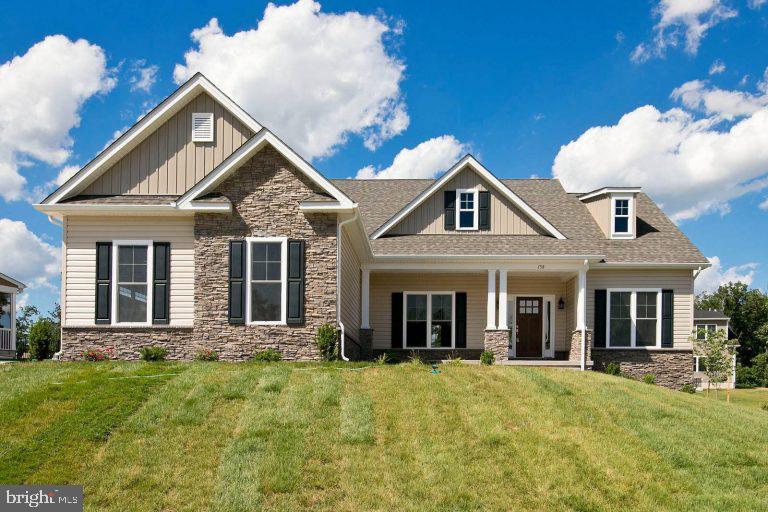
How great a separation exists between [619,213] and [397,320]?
8210 millimetres

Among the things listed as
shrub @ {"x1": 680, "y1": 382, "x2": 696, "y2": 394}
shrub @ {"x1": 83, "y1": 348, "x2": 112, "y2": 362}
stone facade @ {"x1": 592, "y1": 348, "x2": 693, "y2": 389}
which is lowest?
shrub @ {"x1": 680, "y1": 382, "x2": 696, "y2": 394}

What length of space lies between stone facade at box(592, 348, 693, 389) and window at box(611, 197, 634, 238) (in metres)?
3.92

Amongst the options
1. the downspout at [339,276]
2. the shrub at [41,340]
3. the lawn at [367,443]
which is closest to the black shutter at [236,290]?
the downspout at [339,276]

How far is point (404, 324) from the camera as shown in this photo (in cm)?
2167

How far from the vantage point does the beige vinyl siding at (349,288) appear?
660 inches

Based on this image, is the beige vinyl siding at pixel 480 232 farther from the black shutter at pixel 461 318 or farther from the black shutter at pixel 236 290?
the black shutter at pixel 236 290

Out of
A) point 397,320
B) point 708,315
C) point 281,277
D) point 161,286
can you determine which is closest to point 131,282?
point 161,286

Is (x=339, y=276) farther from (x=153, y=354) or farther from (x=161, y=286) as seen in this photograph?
(x=153, y=354)

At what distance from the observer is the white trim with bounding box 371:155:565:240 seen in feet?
67.7

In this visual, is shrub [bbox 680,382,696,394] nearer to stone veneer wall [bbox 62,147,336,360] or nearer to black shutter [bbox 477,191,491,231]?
black shutter [bbox 477,191,491,231]

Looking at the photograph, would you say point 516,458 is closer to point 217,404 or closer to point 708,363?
point 217,404

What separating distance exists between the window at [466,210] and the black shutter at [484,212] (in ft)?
0.54

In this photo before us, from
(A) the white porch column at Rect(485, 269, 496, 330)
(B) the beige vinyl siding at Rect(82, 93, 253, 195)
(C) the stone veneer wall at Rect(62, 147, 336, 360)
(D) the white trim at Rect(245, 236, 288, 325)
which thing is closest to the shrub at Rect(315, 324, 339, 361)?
(C) the stone veneer wall at Rect(62, 147, 336, 360)

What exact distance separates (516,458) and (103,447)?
18.2 feet
